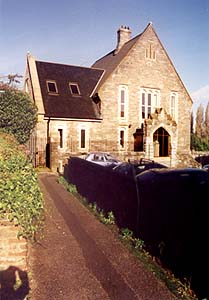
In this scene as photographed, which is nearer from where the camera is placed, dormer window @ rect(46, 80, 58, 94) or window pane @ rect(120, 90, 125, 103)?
dormer window @ rect(46, 80, 58, 94)

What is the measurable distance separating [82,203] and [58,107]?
11873mm

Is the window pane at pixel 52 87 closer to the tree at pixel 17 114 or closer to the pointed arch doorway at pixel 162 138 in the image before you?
the tree at pixel 17 114

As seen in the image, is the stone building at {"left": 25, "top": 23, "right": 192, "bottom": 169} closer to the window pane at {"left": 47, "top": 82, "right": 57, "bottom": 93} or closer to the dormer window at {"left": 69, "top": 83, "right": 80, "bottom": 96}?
the window pane at {"left": 47, "top": 82, "right": 57, "bottom": 93}

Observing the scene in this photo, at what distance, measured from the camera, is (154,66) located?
23.2m

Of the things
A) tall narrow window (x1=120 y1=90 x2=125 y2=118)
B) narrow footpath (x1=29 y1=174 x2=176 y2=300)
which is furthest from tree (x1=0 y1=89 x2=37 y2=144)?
narrow footpath (x1=29 y1=174 x2=176 y2=300)

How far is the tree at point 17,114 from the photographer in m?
16.6

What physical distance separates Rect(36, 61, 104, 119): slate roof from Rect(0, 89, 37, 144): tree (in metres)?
1.46

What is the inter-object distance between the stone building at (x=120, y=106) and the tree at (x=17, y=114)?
1.07m

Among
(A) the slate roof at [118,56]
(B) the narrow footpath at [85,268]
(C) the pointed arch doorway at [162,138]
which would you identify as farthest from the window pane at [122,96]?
(B) the narrow footpath at [85,268]

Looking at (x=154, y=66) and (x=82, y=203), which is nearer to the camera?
(x=82, y=203)

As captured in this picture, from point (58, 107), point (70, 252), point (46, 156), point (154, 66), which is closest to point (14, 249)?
point (70, 252)

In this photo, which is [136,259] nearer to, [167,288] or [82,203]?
[167,288]

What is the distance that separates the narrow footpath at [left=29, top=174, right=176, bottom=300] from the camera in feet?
12.2

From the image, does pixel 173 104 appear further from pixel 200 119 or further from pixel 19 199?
pixel 19 199
